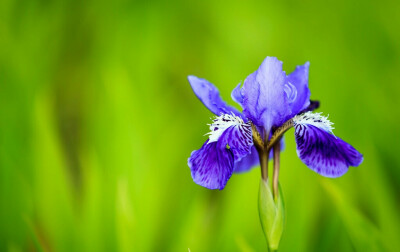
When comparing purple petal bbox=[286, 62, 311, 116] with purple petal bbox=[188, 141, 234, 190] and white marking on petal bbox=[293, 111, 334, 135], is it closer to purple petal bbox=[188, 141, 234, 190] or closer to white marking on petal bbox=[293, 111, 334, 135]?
white marking on petal bbox=[293, 111, 334, 135]

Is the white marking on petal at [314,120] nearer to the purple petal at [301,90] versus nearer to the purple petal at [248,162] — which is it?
the purple petal at [301,90]

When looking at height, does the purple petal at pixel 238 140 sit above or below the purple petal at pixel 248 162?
above

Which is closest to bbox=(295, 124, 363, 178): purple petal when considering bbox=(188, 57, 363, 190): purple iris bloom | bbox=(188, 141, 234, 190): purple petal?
bbox=(188, 57, 363, 190): purple iris bloom

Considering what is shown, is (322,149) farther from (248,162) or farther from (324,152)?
(248,162)

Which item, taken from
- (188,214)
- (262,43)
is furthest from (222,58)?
(188,214)

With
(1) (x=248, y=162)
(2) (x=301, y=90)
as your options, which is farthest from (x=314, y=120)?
(1) (x=248, y=162)

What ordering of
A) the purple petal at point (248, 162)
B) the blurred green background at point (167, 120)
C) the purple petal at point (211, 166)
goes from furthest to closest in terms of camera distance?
the blurred green background at point (167, 120), the purple petal at point (248, 162), the purple petal at point (211, 166)

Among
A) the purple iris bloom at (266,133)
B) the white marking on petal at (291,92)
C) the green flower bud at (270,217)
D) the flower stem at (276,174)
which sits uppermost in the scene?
the white marking on petal at (291,92)

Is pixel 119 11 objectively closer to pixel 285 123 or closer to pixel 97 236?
pixel 97 236

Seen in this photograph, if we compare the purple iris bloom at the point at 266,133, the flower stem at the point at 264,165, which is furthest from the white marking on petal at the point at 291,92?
the flower stem at the point at 264,165
